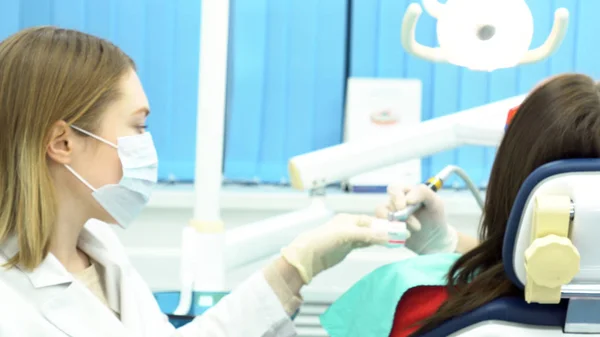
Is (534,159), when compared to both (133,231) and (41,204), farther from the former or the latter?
(133,231)

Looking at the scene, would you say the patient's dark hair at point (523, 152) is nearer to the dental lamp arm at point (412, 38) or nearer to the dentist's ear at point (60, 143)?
the dental lamp arm at point (412, 38)

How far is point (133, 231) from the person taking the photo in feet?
9.34

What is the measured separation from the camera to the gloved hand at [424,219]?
154 cm

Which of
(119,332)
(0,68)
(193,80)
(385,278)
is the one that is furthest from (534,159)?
(193,80)

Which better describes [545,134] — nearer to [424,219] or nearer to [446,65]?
[424,219]

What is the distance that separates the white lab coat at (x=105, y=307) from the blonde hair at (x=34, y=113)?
0.12 ft

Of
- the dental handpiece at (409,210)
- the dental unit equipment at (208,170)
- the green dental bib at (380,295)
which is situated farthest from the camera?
the dental unit equipment at (208,170)

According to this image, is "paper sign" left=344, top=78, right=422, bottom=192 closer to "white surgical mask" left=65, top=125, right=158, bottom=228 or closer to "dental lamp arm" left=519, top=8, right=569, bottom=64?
"dental lamp arm" left=519, top=8, right=569, bottom=64

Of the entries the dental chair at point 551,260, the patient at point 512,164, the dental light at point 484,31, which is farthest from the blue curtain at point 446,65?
the dental chair at point 551,260

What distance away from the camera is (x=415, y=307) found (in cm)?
131

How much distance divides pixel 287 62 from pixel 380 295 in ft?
5.31

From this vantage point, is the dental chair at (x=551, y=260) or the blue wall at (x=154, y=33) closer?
the dental chair at (x=551, y=260)

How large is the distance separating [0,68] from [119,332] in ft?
1.55

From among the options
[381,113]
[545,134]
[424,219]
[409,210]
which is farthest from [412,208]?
[381,113]
